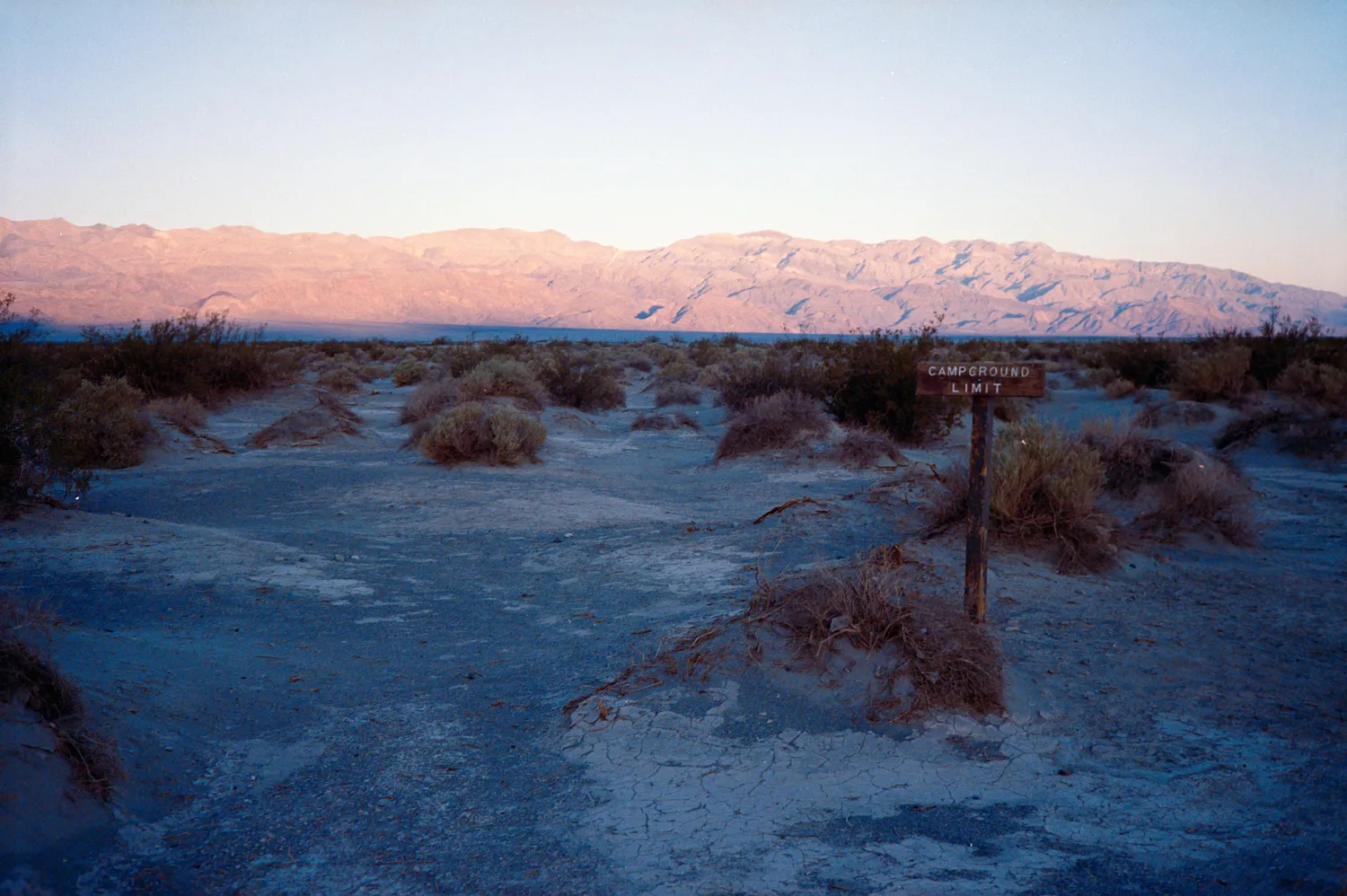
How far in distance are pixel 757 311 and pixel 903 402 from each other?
132143mm

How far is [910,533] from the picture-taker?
32.7ft

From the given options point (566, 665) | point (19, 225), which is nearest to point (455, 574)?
point (566, 665)

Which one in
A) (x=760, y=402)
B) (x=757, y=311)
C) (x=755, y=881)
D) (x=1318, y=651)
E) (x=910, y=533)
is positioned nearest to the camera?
(x=755, y=881)

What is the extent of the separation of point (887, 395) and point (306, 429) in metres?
12.3

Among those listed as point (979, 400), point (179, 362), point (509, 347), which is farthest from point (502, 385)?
point (509, 347)

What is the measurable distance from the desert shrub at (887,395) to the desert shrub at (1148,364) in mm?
9974

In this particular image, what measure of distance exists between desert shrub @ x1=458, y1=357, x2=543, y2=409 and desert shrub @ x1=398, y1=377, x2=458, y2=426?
27cm

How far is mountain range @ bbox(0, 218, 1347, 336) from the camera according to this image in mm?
120562

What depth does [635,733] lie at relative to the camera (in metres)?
5.57

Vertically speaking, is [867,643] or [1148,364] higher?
[1148,364]

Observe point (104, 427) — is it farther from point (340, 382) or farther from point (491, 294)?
point (491, 294)

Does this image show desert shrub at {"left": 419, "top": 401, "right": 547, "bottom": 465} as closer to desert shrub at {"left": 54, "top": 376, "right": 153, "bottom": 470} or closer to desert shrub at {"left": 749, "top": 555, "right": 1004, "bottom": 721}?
desert shrub at {"left": 54, "top": 376, "right": 153, "bottom": 470}

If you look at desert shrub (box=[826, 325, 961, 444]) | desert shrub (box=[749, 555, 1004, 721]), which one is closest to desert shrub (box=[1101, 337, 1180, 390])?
desert shrub (box=[826, 325, 961, 444])

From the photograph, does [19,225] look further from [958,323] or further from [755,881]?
[755,881]
